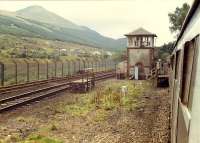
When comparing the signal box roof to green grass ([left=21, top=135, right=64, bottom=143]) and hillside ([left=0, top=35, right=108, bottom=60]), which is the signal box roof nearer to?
hillside ([left=0, top=35, right=108, bottom=60])

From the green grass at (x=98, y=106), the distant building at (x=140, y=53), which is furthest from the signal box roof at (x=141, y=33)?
the green grass at (x=98, y=106)

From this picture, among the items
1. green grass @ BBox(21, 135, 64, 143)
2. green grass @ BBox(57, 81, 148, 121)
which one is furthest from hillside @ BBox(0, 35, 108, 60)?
green grass @ BBox(21, 135, 64, 143)

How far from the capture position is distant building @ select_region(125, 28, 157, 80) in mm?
47750

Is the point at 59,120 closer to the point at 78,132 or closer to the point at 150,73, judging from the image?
the point at 78,132

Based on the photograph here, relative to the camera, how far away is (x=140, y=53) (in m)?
48.0

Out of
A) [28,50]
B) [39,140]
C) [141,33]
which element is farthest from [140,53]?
[28,50]

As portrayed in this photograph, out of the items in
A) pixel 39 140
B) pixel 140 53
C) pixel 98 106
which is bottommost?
pixel 98 106

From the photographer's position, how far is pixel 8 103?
21.0 m

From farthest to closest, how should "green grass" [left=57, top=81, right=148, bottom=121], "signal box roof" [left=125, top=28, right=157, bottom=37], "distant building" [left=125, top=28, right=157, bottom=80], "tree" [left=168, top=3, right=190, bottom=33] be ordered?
"tree" [left=168, top=3, right=190, bottom=33]
"signal box roof" [left=125, top=28, right=157, bottom=37]
"distant building" [left=125, top=28, right=157, bottom=80]
"green grass" [left=57, top=81, right=148, bottom=121]

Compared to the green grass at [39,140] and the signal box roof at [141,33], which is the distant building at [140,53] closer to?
the signal box roof at [141,33]

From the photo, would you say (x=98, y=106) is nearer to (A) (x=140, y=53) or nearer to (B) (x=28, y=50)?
(A) (x=140, y=53)

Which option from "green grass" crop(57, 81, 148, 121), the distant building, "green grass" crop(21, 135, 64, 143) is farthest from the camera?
the distant building

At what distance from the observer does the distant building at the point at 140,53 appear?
47750 mm

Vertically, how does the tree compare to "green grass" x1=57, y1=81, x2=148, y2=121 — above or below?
above
